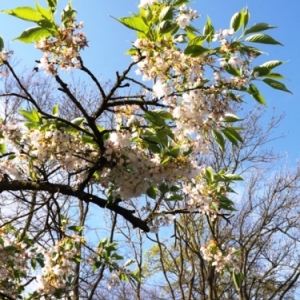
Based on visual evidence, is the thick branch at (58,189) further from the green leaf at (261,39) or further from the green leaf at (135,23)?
the green leaf at (261,39)

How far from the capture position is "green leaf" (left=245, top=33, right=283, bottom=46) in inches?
63.7

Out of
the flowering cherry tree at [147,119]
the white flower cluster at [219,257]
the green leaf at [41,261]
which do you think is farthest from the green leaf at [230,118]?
the white flower cluster at [219,257]

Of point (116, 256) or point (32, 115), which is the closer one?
point (32, 115)

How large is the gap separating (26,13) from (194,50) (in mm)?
685

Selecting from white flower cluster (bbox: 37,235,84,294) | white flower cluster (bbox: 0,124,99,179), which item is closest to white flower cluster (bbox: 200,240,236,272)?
white flower cluster (bbox: 37,235,84,294)

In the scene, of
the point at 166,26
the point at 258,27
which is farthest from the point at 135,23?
the point at 258,27

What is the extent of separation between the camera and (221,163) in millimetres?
9695

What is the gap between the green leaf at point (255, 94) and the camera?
1.71 metres

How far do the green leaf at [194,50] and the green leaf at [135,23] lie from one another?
20 cm

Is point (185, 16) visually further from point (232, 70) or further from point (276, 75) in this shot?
point (276, 75)

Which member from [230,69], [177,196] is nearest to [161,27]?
[230,69]

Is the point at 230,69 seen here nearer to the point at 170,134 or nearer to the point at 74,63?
the point at 170,134

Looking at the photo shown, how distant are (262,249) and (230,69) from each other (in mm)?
8891

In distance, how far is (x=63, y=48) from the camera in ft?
5.47
